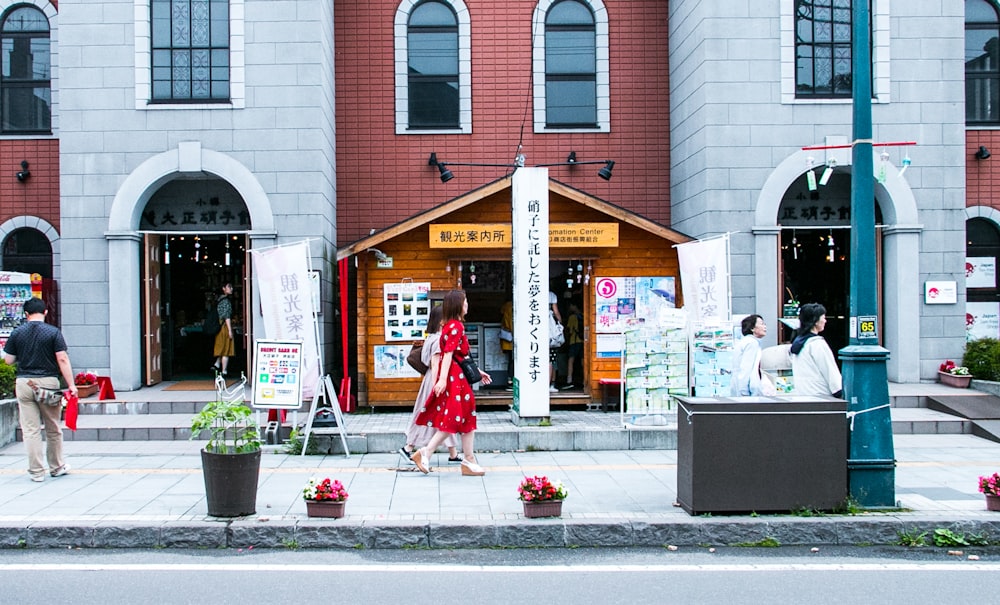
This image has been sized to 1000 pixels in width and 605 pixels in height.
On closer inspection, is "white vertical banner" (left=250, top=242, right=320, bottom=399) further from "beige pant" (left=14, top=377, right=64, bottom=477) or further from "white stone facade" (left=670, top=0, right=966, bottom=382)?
"white stone facade" (left=670, top=0, right=966, bottom=382)

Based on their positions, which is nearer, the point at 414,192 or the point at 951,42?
the point at 951,42

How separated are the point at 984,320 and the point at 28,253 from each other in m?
18.9

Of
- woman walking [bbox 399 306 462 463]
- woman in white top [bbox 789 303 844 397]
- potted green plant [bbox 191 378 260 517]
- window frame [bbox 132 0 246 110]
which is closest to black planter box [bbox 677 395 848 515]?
woman in white top [bbox 789 303 844 397]

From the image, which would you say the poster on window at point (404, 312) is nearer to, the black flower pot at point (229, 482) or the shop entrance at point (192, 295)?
the shop entrance at point (192, 295)

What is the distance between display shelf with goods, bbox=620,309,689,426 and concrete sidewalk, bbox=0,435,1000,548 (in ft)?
5.61

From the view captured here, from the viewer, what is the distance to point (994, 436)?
1212cm

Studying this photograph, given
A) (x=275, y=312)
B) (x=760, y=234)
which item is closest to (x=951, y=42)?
(x=760, y=234)

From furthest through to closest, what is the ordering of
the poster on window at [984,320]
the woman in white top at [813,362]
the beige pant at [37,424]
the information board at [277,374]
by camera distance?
the poster on window at [984,320], the information board at [277,374], the beige pant at [37,424], the woman in white top at [813,362]

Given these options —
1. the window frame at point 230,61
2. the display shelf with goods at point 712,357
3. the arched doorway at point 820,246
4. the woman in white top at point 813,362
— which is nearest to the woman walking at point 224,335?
the window frame at point 230,61

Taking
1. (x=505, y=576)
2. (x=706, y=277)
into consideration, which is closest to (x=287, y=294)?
(x=706, y=277)

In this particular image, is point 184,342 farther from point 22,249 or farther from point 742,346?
point 742,346

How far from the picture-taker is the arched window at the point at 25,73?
16.1m

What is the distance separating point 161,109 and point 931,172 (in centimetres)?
1412

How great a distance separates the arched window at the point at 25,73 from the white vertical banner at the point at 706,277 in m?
12.4
